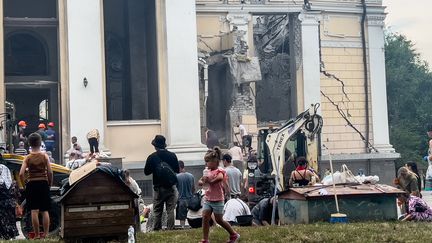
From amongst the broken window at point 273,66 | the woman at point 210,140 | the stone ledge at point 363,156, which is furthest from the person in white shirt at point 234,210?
the broken window at point 273,66

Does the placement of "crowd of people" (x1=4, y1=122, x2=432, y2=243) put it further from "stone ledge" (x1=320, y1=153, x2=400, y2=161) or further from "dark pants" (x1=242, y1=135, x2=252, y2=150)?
"stone ledge" (x1=320, y1=153, x2=400, y2=161)

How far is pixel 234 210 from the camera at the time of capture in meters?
14.7

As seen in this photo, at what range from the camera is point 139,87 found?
30.0 meters

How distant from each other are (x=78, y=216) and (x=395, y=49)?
55.7 meters

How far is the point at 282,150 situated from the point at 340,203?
6185 mm

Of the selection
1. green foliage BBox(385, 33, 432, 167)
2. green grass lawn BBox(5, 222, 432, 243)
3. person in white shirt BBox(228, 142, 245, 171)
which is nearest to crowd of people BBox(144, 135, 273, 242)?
green grass lawn BBox(5, 222, 432, 243)

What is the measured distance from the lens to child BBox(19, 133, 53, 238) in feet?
40.0

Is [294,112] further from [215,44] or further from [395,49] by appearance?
[395,49]

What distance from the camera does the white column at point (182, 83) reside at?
83.5 feet

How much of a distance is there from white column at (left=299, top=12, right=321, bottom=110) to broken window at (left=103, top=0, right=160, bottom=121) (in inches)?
244

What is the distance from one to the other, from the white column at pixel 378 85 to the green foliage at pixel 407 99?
2175 centimetres

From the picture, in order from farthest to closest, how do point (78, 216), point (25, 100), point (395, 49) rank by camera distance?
point (395, 49) → point (25, 100) → point (78, 216)

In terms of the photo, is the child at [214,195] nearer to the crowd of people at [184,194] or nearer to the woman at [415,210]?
the crowd of people at [184,194]

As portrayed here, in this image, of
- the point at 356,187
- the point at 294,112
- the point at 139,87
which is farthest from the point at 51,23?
the point at 356,187
